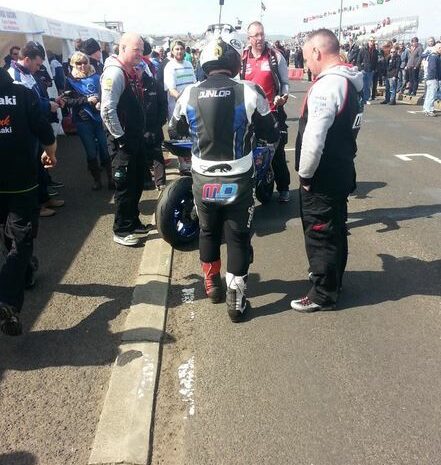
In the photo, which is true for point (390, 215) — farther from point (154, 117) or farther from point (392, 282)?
point (154, 117)

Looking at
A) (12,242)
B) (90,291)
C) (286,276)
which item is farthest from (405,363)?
(12,242)

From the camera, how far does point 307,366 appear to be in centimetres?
283

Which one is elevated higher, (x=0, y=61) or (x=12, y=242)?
(x=0, y=61)

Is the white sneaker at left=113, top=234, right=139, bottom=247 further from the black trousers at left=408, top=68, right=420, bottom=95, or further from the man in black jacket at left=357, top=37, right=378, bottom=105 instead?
the black trousers at left=408, top=68, right=420, bottom=95

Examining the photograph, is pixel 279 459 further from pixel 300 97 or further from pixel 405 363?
pixel 300 97

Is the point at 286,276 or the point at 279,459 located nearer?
the point at 279,459

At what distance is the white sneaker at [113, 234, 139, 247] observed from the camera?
4.66 meters

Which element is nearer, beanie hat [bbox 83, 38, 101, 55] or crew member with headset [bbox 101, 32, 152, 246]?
crew member with headset [bbox 101, 32, 152, 246]

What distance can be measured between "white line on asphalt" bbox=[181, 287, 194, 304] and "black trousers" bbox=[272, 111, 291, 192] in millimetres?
2301

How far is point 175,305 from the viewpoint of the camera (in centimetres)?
359

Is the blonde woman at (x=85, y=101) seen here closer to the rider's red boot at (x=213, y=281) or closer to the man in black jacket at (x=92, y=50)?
the man in black jacket at (x=92, y=50)

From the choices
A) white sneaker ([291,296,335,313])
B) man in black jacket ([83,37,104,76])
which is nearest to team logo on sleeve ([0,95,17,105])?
white sneaker ([291,296,335,313])

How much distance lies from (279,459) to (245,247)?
144 cm

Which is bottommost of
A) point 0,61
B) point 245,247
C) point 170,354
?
point 170,354
